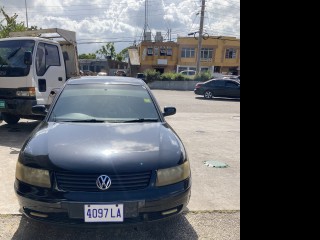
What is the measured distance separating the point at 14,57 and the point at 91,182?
5241mm

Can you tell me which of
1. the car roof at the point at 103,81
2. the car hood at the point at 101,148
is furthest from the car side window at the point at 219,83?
the car hood at the point at 101,148

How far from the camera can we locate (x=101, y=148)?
253 centimetres

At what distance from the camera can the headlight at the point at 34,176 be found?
233 cm

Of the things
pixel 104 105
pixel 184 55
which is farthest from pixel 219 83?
pixel 184 55

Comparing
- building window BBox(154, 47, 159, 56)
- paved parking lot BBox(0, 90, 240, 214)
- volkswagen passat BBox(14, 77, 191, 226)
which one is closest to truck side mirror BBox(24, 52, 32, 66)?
paved parking lot BBox(0, 90, 240, 214)

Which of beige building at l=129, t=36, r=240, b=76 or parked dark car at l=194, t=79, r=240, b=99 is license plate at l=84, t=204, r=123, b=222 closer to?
parked dark car at l=194, t=79, r=240, b=99

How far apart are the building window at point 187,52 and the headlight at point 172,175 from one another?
136 feet

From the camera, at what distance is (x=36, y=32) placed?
8273mm

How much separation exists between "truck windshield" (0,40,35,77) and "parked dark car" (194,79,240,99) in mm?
13627

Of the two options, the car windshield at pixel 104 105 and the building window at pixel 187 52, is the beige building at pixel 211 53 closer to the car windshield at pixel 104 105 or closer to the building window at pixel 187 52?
the building window at pixel 187 52

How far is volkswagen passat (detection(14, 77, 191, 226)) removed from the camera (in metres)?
2.25
